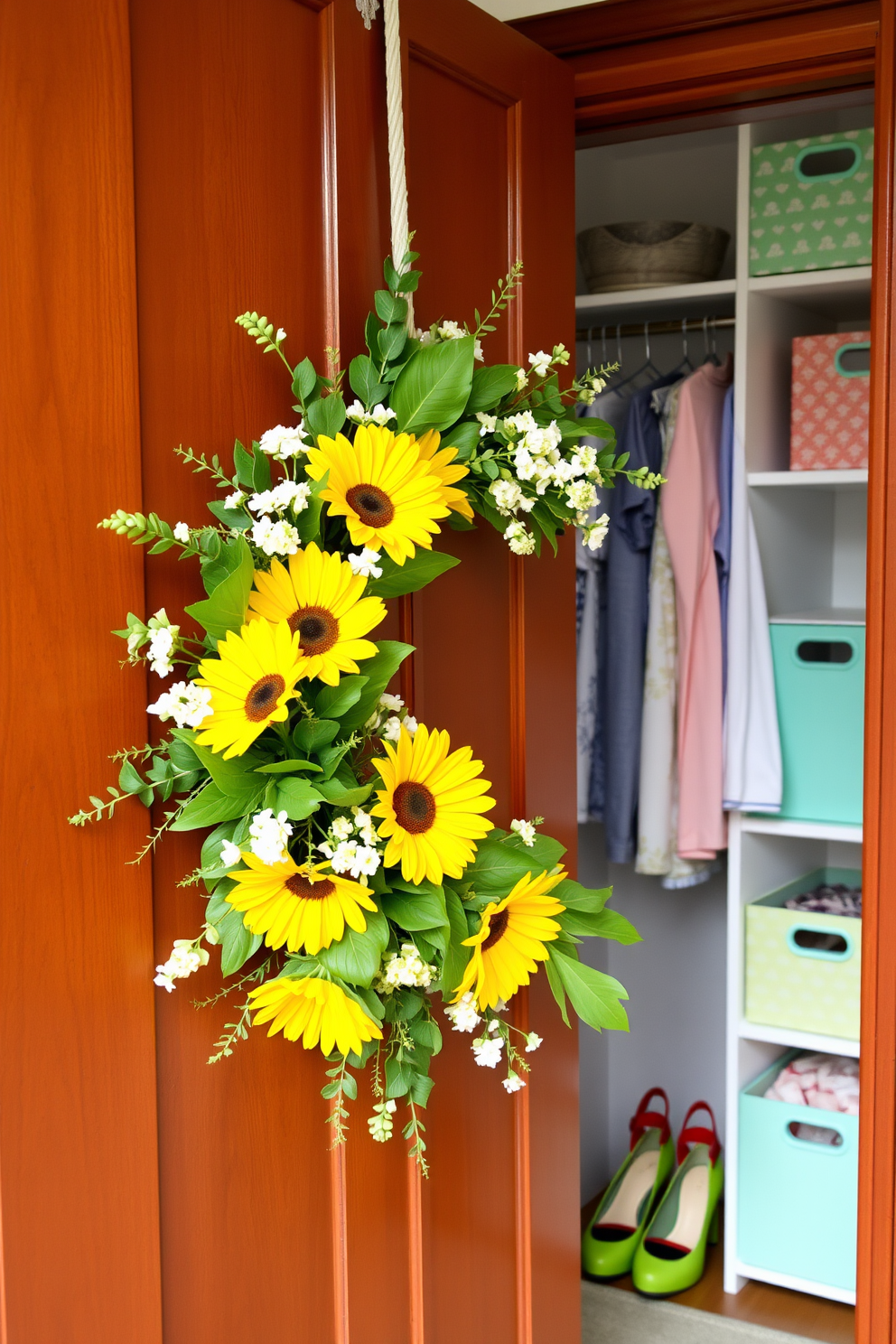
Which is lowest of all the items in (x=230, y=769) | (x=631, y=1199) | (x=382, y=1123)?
(x=631, y=1199)

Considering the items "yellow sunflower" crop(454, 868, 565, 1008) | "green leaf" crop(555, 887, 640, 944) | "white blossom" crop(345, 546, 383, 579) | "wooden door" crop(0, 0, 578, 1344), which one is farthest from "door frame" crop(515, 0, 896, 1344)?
"white blossom" crop(345, 546, 383, 579)

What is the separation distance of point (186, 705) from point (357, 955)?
0.26m

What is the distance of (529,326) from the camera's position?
60.1 inches

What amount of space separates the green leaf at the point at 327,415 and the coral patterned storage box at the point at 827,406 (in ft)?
4.79

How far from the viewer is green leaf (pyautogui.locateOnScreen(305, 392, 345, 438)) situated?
1.09 metres

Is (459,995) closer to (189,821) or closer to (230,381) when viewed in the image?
(189,821)

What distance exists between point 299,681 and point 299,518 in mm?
143

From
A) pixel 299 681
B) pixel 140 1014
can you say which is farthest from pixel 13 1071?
pixel 299 681

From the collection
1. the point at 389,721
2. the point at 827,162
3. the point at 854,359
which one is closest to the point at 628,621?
the point at 854,359

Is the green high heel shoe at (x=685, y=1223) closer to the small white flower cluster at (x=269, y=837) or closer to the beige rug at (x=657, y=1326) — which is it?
the beige rug at (x=657, y=1326)

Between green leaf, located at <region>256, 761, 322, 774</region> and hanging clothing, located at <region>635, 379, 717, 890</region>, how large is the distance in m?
1.56

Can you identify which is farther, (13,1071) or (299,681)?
(299,681)

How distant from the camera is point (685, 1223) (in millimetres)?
2508

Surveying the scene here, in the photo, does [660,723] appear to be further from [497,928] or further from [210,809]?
[210,809]
